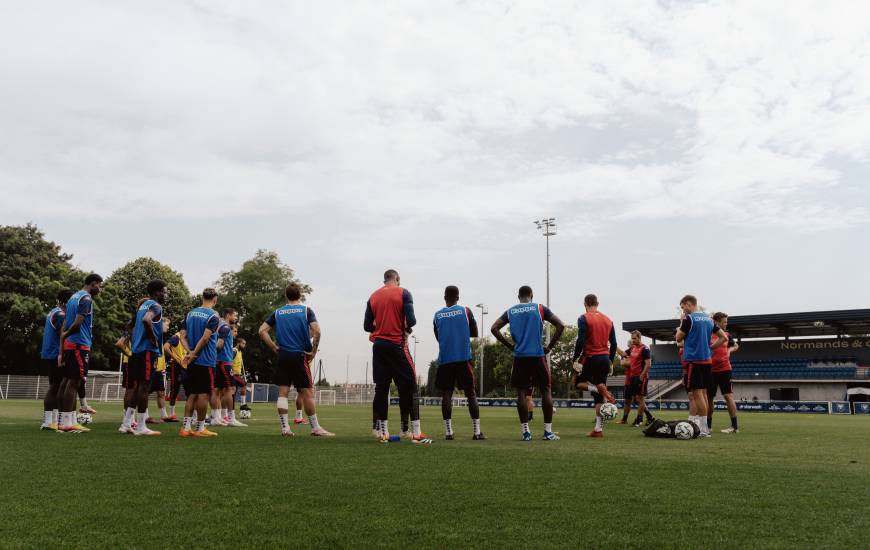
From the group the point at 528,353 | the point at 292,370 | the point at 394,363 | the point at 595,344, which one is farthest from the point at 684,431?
the point at 292,370

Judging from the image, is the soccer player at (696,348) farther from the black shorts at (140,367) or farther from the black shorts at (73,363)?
the black shorts at (73,363)

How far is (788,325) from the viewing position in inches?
2190

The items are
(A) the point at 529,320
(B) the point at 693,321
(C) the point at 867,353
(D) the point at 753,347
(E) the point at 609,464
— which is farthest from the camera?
(D) the point at 753,347

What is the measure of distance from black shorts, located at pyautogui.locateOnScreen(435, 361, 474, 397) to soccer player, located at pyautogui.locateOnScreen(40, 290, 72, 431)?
5629mm

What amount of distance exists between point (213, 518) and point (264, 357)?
61.8 m

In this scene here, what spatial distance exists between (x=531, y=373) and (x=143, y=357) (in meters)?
5.77

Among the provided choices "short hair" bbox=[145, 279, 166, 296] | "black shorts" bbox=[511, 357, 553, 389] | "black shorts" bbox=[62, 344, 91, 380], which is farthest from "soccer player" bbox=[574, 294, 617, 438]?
"black shorts" bbox=[62, 344, 91, 380]

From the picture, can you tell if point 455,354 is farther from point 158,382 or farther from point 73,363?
point 158,382

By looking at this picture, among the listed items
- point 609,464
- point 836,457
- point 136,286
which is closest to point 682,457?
point 609,464

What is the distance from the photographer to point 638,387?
1424 cm

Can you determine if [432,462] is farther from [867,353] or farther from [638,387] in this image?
[867,353]

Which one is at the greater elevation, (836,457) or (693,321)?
(693,321)

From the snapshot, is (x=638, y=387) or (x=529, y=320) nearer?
(x=529, y=320)

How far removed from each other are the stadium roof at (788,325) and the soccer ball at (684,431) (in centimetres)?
4815
